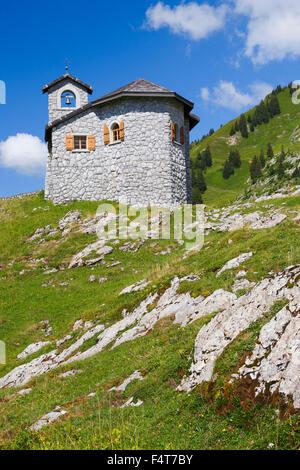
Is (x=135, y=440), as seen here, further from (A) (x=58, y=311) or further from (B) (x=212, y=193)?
(B) (x=212, y=193)

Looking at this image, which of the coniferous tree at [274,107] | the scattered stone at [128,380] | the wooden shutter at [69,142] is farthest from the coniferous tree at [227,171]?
the scattered stone at [128,380]

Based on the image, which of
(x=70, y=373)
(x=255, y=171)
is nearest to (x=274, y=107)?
(x=255, y=171)

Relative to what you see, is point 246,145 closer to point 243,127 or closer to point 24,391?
point 243,127

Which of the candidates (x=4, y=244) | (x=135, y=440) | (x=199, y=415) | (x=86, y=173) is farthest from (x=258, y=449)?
(x=86, y=173)

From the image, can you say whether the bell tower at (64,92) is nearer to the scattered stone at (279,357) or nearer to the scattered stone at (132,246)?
the scattered stone at (132,246)

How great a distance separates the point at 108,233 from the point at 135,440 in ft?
78.3

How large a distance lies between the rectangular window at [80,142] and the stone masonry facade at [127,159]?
14.7 inches

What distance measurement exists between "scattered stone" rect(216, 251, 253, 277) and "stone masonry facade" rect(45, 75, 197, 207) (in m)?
21.6

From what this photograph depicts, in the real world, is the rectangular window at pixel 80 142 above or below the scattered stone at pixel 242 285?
above

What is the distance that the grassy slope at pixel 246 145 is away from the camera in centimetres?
13725

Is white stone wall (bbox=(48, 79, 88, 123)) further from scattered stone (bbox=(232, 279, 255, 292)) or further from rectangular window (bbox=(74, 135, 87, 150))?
scattered stone (bbox=(232, 279, 255, 292))

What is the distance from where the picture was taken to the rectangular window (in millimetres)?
38691

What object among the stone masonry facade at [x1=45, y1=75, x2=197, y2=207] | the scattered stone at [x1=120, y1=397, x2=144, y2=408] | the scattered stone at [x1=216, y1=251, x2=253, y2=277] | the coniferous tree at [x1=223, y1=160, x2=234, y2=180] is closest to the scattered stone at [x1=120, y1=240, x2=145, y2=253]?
the stone masonry facade at [x1=45, y1=75, x2=197, y2=207]

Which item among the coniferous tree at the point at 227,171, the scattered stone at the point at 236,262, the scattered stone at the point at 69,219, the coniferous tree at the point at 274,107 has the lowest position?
the scattered stone at the point at 236,262
